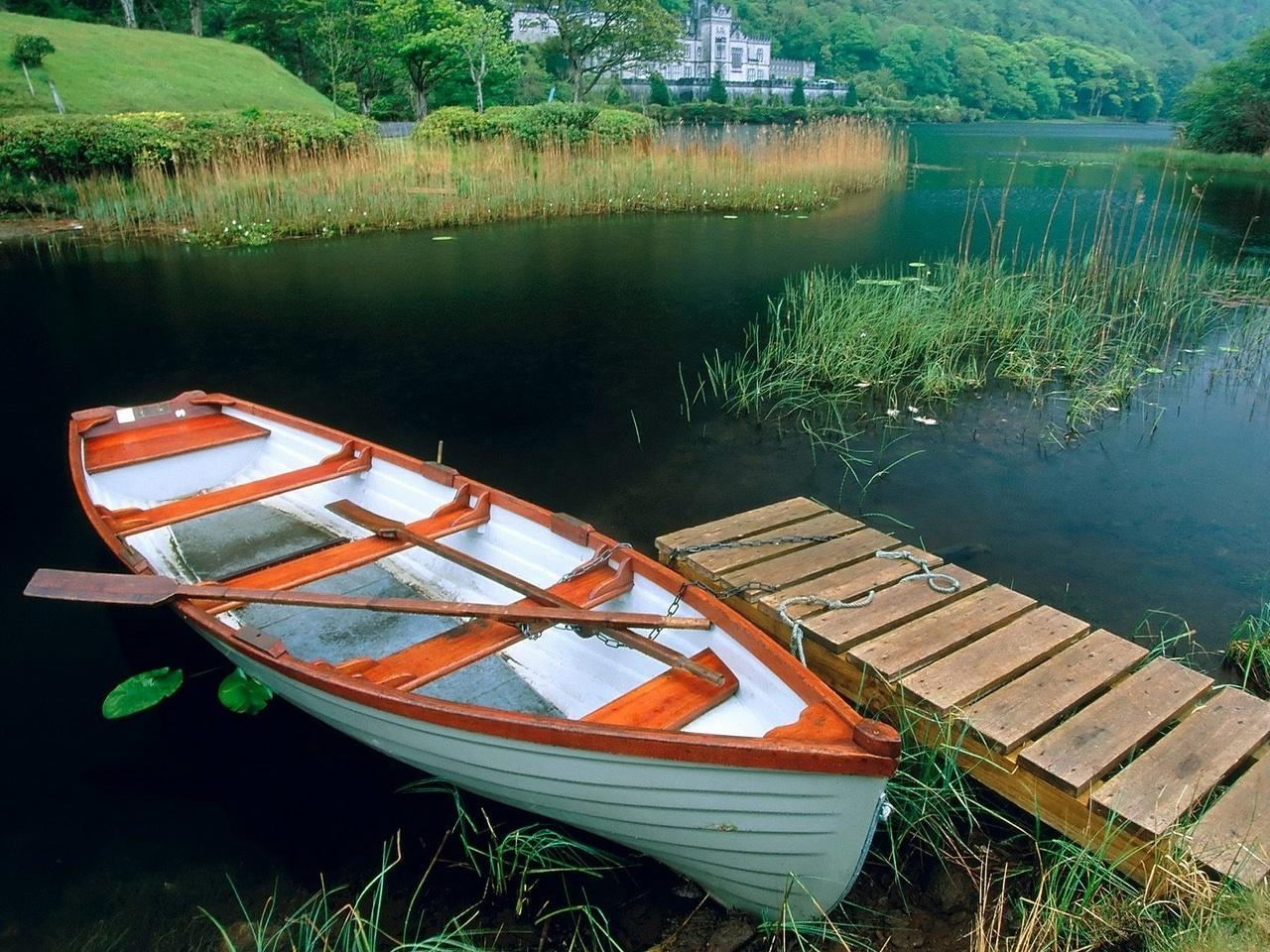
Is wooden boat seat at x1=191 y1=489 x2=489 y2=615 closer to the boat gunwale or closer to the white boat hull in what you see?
the boat gunwale

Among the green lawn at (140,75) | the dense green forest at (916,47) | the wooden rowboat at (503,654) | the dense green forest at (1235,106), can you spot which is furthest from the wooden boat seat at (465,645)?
the dense green forest at (1235,106)

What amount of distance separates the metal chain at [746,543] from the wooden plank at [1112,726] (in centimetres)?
150

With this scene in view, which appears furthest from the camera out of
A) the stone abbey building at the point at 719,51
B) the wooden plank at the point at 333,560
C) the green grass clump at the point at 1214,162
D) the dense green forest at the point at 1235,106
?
the stone abbey building at the point at 719,51

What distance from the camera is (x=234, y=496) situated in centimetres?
438

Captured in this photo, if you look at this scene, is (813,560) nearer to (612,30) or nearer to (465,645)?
(465,645)

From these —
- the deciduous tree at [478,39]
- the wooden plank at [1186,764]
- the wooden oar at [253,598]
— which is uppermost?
the deciduous tree at [478,39]

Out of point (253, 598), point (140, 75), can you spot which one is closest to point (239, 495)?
point (253, 598)

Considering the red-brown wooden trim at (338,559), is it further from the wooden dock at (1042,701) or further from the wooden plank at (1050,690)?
the wooden plank at (1050,690)

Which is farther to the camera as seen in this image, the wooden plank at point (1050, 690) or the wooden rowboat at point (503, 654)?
the wooden plank at point (1050, 690)

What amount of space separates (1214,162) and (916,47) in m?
70.1

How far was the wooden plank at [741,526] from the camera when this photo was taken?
4.24m

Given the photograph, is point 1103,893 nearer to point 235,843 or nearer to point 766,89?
point 235,843

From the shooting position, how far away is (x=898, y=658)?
3.15 m

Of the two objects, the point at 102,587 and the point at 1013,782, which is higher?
the point at 102,587
